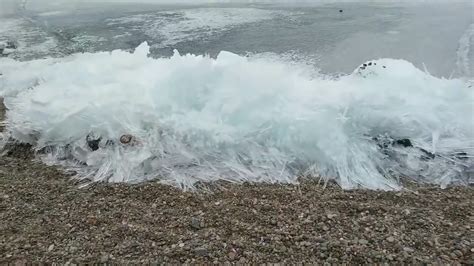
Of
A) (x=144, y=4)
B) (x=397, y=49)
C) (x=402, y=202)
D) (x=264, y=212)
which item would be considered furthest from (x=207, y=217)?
(x=144, y=4)

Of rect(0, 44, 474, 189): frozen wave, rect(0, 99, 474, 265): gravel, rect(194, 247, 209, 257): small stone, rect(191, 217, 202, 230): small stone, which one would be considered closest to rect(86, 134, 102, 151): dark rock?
rect(0, 44, 474, 189): frozen wave

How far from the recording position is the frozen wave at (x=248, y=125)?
132 inches

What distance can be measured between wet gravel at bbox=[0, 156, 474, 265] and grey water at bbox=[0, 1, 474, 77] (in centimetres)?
300

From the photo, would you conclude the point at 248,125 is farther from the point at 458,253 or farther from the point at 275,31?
the point at 275,31

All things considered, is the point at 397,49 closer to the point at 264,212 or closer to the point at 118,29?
the point at 264,212

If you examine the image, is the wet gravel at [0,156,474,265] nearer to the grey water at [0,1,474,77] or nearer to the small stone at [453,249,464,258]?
the small stone at [453,249,464,258]

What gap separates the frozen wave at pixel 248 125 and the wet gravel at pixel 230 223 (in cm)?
21

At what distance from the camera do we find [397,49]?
21.6ft

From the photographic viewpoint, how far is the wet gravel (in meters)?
2.43

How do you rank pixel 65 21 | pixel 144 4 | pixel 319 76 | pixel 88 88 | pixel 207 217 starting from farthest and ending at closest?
1. pixel 144 4
2. pixel 65 21
3. pixel 319 76
4. pixel 88 88
5. pixel 207 217

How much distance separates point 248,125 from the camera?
3.70 m

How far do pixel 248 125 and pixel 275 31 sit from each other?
4.88 m

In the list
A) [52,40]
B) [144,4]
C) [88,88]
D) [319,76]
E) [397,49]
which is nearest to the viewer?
[88,88]

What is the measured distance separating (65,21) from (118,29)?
6.09 feet
